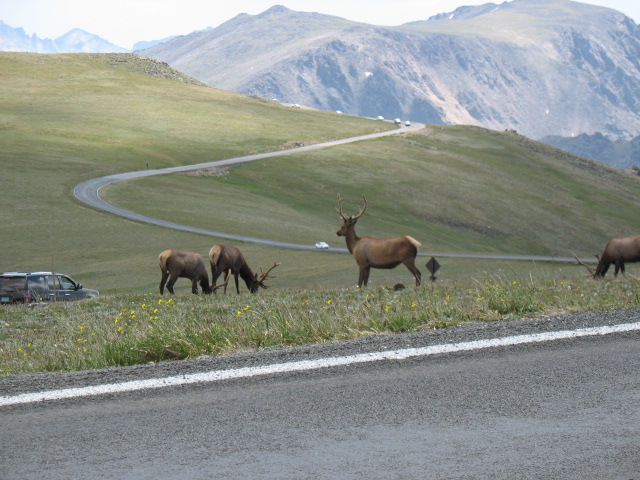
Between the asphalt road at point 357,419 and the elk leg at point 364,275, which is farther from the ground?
the asphalt road at point 357,419

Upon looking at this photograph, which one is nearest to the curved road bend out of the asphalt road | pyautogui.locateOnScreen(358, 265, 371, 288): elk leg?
pyautogui.locateOnScreen(358, 265, 371, 288): elk leg

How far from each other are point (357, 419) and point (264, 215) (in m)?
76.7

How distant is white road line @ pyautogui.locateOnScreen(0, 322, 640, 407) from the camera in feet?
22.2

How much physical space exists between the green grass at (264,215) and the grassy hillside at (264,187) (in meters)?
0.41

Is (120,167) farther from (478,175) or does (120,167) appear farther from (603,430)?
(603,430)

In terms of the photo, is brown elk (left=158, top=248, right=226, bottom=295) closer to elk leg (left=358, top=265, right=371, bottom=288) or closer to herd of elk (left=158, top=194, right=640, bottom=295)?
herd of elk (left=158, top=194, right=640, bottom=295)

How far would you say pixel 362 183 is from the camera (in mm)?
113688

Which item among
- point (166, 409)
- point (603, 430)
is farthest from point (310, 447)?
point (603, 430)

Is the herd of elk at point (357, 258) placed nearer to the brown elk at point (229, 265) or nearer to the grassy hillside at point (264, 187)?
the brown elk at point (229, 265)

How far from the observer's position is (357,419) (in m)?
5.86

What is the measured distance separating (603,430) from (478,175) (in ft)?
420

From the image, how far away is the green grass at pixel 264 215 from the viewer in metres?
10.5

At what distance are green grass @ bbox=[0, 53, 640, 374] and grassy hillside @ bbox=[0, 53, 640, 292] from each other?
16.1 inches

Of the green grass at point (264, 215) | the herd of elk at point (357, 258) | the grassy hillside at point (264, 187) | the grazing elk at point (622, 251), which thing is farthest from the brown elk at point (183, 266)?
the grazing elk at point (622, 251)
